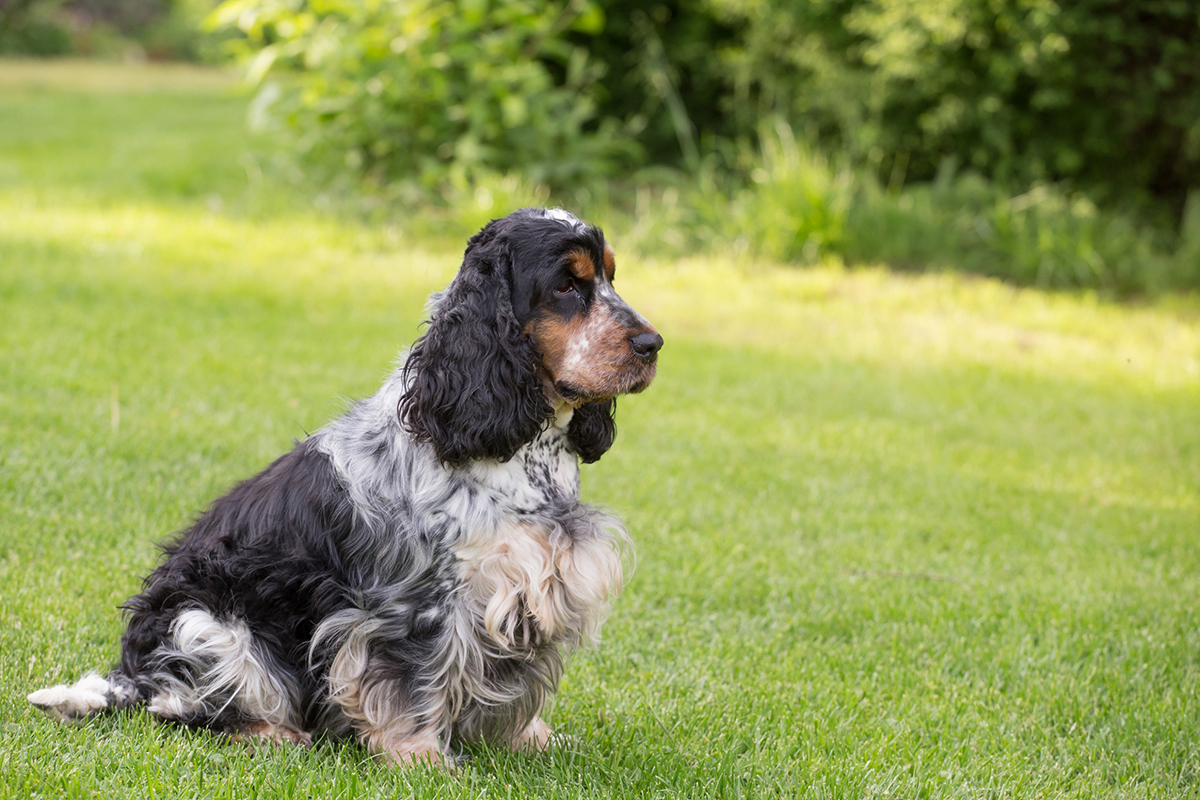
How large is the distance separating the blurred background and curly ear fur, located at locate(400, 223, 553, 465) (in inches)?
287

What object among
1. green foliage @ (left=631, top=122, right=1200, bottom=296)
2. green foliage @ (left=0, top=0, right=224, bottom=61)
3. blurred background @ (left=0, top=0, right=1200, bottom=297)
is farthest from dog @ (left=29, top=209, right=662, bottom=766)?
green foliage @ (left=0, top=0, right=224, bottom=61)

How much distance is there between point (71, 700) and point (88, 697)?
45mm

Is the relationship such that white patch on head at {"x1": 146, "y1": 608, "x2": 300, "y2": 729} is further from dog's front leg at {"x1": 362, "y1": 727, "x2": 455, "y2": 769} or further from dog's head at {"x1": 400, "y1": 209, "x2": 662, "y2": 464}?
dog's head at {"x1": 400, "y1": 209, "x2": 662, "y2": 464}

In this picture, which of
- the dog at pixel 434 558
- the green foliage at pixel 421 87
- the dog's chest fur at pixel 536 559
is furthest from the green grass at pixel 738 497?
the green foliage at pixel 421 87

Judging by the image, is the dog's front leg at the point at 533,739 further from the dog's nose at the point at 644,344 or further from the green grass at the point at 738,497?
the dog's nose at the point at 644,344

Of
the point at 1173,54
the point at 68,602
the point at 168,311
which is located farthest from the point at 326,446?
the point at 1173,54

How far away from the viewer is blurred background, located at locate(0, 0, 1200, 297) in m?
11.0

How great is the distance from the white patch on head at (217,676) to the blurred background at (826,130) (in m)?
7.57

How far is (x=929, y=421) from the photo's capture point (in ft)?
24.6

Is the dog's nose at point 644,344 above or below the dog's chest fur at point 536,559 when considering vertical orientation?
above

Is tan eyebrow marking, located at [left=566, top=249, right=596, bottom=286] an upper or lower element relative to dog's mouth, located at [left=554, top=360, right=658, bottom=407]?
upper

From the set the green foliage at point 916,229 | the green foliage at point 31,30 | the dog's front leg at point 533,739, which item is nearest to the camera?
the dog's front leg at point 533,739

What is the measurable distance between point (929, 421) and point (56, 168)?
967 cm

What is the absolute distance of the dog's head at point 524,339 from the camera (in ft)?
10.3
